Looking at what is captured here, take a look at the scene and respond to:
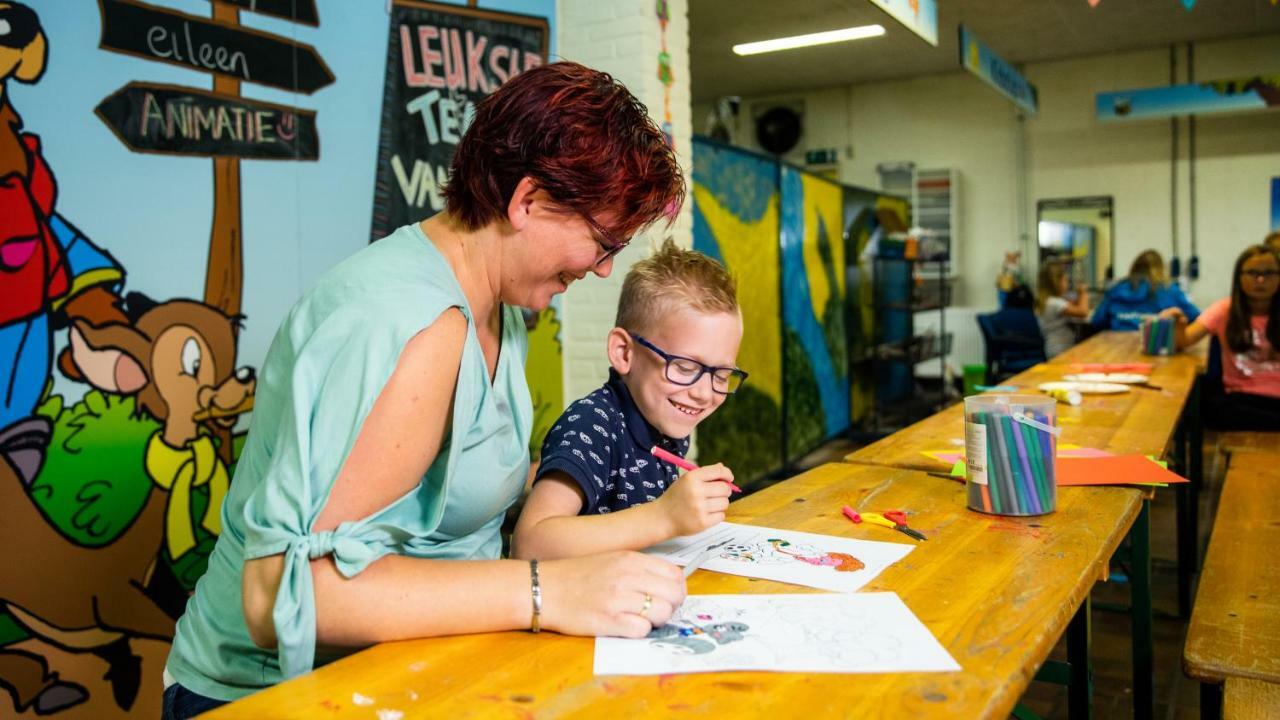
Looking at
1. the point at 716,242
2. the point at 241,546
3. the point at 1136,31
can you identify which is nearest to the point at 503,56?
the point at 716,242

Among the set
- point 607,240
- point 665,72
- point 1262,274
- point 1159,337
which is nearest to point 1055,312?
point 1159,337

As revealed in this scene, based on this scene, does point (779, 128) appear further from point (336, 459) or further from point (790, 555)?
point (336, 459)

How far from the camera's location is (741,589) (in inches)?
46.8

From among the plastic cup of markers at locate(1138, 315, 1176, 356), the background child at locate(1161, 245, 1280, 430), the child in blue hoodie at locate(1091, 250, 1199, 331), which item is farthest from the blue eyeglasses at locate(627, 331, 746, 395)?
the child in blue hoodie at locate(1091, 250, 1199, 331)

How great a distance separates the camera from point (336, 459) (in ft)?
3.18

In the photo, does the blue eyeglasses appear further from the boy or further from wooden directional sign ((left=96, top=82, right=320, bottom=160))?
wooden directional sign ((left=96, top=82, right=320, bottom=160))

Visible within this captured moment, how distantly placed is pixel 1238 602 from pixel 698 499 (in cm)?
130

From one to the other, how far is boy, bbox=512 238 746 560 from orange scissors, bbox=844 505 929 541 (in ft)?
0.99

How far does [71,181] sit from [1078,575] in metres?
2.21

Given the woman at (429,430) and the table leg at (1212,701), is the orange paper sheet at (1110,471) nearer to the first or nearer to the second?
the table leg at (1212,701)

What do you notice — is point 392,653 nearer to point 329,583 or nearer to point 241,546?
point 329,583

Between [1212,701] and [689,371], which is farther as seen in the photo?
[1212,701]

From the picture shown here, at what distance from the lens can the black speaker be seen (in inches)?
390

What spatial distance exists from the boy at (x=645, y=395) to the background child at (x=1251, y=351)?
10.6 ft
